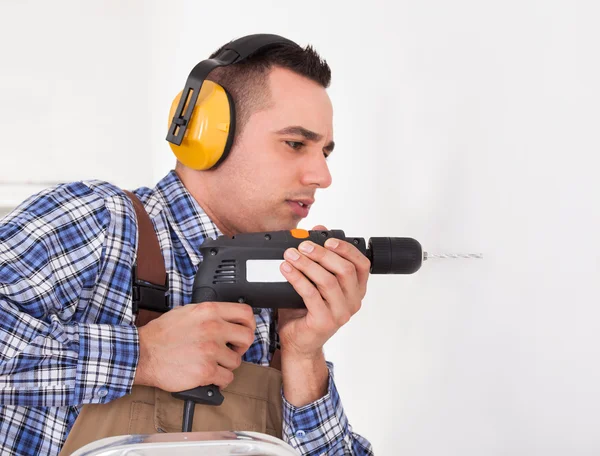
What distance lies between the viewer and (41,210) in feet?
2.67

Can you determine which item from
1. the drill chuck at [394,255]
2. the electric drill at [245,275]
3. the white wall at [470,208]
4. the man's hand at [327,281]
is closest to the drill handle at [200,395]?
the electric drill at [245,275]

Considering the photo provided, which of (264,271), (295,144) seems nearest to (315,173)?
(295,144)

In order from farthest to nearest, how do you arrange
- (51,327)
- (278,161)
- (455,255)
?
(278,161), (455,255), (51,327)

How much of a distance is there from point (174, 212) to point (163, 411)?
342mm

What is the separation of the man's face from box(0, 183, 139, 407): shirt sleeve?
0.29 meters

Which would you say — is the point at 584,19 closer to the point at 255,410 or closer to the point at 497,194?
the point at 497,194

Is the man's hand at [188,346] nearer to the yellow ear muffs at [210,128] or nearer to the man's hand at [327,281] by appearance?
the man's hand at [327,281]

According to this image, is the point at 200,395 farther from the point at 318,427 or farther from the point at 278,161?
the point at 278,161

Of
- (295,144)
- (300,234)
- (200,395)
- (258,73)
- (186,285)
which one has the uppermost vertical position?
(258,73)

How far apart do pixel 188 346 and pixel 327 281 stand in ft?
0.69

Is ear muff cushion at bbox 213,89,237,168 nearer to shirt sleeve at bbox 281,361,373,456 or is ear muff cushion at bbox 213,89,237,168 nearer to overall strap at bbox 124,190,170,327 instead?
overall strap at bbox 124,190,170,327

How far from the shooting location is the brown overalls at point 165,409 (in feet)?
2.53

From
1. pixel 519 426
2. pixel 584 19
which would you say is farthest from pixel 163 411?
pixel 584 19

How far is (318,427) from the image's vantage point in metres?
0.93
